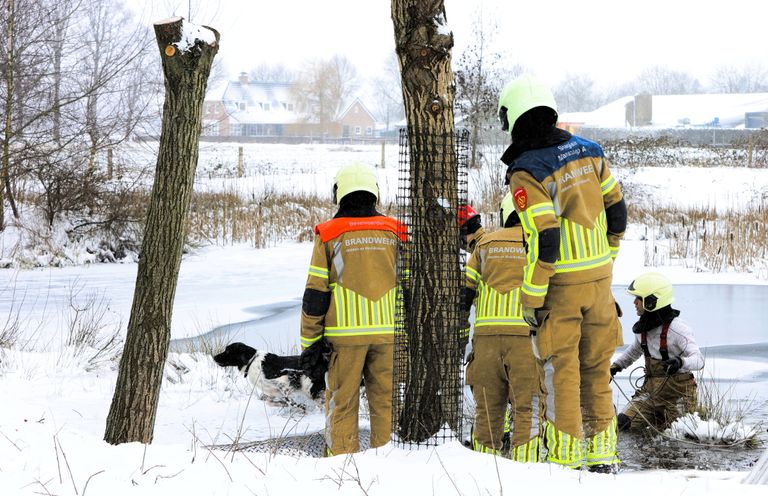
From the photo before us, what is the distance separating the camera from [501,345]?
4.92 metres

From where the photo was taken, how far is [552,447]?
4145 mm

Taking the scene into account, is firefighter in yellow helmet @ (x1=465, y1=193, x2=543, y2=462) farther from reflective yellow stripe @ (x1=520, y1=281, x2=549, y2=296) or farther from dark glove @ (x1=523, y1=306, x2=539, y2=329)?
reflective yellow stripe @ (x1=520, y1=281, x2=549, y2=296)

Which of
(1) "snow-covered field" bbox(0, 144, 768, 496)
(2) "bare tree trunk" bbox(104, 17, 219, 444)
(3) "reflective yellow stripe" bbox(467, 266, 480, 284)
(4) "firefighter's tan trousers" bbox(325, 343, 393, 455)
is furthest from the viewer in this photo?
(3) "reflective yellow stripe" bbox(467, 266, 480, 284)

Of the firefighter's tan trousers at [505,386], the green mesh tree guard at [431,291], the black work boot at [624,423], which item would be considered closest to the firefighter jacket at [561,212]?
the green mesh tree guard at [431,291]

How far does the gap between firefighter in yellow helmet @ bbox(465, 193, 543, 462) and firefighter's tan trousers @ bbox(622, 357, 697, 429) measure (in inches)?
39.8

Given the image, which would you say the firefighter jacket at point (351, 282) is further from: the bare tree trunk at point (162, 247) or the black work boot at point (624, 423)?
the black work boot at point (624, 423)

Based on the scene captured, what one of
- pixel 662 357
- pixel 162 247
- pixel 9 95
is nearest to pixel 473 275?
pixel 662 357

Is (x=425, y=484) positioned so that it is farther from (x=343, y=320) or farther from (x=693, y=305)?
(x=693, y=305)

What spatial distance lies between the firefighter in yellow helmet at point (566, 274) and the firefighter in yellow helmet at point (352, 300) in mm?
795

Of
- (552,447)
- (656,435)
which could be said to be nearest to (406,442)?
(552,447)

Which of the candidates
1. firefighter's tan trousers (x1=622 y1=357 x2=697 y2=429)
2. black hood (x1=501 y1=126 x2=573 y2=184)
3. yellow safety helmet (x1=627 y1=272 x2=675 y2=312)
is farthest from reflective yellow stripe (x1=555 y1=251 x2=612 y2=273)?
firefighter's tan trousers (x1=622 y1=357 x2=697 y2=429)

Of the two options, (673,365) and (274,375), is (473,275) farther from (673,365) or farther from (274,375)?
(274,375)

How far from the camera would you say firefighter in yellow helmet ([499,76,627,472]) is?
4.05m

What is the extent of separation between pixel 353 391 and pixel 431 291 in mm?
873
